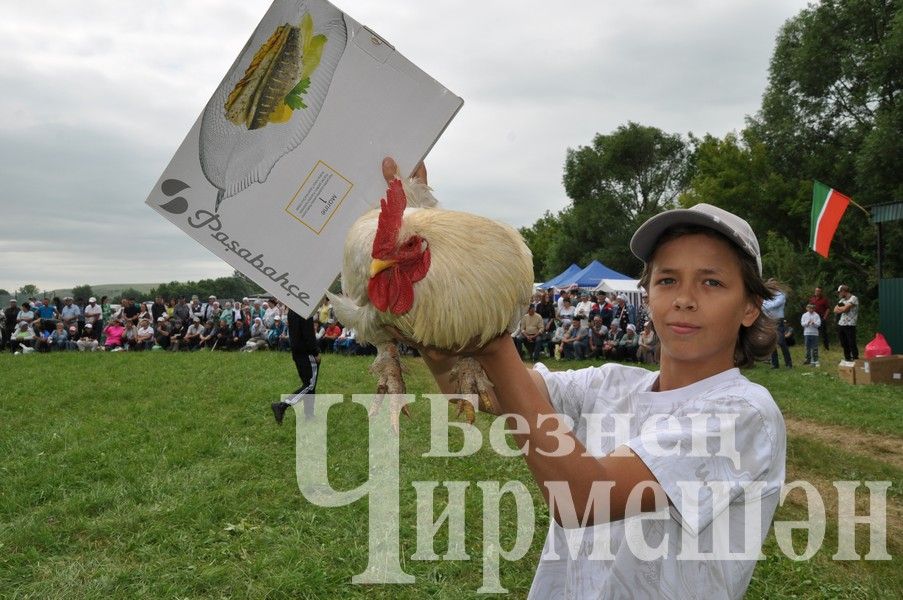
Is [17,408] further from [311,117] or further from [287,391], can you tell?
[311,117]

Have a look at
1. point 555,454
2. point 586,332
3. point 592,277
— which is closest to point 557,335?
point 586,332

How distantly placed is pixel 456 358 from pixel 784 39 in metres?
33.6

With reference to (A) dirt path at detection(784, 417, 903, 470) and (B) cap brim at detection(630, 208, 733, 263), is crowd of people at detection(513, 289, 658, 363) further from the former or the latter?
(B) cap brim at detection(630, 208, 733, 263)

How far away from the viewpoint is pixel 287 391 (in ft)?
32.9

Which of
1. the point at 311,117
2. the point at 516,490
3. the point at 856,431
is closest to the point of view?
the point at 311,117

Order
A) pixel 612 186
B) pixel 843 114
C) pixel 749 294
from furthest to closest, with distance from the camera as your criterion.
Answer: pixel 612 186 → pixel 843 114 → pixel 749 294

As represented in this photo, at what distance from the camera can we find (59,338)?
18969mm

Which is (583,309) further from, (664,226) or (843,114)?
(843,114)

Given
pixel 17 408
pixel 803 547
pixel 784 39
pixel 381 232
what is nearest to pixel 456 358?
pixel 381 232

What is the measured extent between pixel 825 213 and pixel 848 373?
4.15m

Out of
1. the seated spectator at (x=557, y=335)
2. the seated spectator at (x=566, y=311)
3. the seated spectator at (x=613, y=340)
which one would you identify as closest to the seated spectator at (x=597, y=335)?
the seated spectator at (x=613, y=340)

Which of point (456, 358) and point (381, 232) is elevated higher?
point (381, 232)

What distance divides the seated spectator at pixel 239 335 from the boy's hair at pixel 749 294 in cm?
1899

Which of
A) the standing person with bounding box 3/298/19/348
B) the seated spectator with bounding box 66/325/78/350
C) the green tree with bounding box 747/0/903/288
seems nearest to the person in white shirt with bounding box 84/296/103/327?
the seated spectator with bounding box 66/325/78/350
